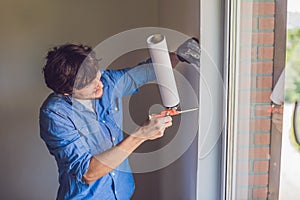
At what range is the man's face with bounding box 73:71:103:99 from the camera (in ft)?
4.58

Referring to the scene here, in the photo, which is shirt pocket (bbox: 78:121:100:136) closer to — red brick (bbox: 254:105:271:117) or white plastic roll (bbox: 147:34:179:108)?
white plastic roll (bbox: 147:34:179:108)

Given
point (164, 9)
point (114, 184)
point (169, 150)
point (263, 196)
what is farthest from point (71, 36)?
point (263, 196)

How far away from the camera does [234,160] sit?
4.41ft

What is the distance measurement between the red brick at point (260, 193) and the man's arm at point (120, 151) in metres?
0.40

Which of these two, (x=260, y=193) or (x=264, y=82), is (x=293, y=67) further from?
(x=260, y=193)

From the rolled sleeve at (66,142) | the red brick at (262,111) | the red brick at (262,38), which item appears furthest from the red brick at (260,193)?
the rolled sleeve at (66,142)

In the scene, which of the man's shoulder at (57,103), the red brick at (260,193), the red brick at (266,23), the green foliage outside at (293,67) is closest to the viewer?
the green foliage outside at (293,67)

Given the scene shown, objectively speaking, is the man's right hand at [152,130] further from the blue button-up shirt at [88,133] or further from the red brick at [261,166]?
the red brick at [261,166]

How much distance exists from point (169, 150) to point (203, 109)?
1.95ft

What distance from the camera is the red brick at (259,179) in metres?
1.23

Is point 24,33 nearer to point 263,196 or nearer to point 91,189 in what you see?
point 91,189

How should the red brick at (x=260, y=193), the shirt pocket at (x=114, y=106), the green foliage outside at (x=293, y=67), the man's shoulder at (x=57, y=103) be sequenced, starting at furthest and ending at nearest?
the shirt pocket at (x=114, y=106) < the man's shoulder at (x=57, y=103) < the red brick at (x=260, y=193) < the green foliage outside at (x=293, y=67)

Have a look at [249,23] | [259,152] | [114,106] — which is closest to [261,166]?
[259,152]

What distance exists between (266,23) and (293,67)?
0.81 feet
